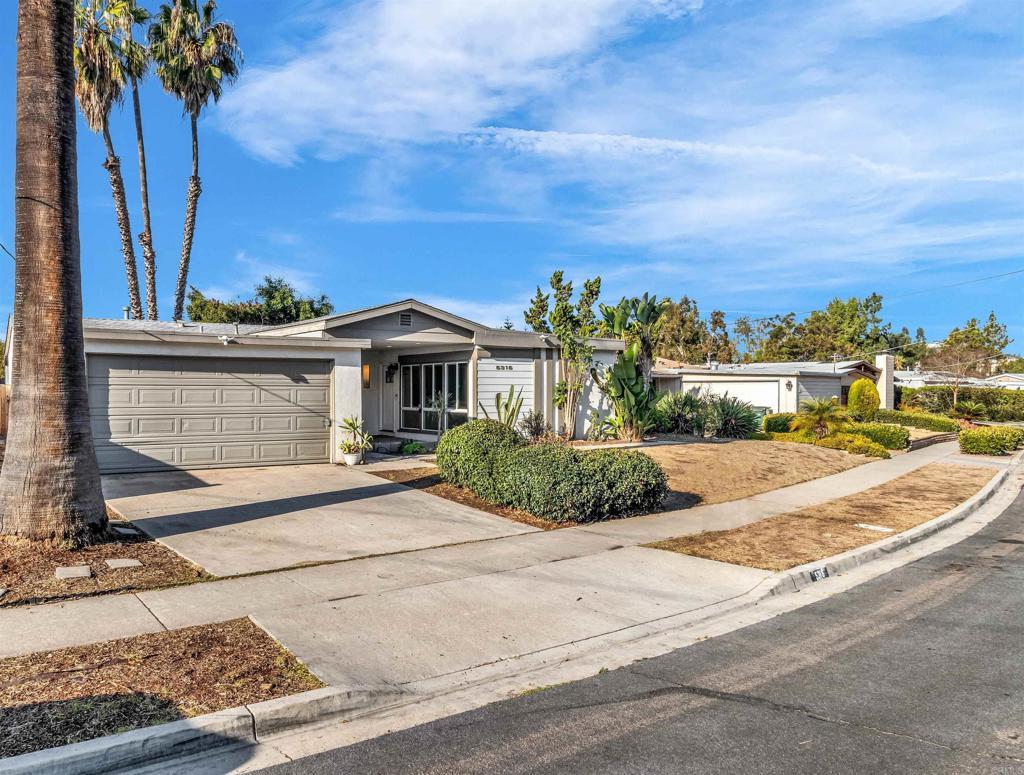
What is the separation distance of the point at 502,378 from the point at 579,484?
8839mm

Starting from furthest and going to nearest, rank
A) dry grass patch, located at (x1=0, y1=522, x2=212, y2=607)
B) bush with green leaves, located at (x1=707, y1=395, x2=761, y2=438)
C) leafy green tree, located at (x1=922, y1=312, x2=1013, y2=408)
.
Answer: leafy green tree, located at (x1=922, y1=312, x2=1013, y2=408) → bush with green leaves, located at (x1=707, y1=395, x2=761, y2=438) → dry grass patch, located at (x1=0, y1=522, x2=212, y2=607)

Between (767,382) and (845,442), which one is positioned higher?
(767,382)

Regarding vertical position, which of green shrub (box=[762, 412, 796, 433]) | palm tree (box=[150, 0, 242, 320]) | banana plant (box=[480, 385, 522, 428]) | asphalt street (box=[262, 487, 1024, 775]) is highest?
palm tree (box=[150, 0, 242, 320])

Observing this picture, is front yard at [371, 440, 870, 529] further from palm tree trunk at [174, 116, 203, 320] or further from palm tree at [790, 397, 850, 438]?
palm tree trunk at [174, 116, 203, 320]

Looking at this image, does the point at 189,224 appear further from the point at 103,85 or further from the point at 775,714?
the point at 775,714

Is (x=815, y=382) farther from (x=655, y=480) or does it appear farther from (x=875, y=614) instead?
(x=875, y=614)

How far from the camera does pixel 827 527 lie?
10859 millimetres

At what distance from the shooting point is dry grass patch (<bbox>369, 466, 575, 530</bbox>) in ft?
35.1

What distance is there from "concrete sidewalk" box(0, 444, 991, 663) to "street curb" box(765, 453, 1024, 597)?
35 centimetres

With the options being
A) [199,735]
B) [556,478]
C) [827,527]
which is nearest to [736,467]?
[827,527]

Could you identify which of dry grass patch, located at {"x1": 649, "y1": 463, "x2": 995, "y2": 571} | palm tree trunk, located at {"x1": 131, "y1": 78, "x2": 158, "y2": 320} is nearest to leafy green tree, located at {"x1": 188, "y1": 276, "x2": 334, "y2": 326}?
palm tree trunk, located at {"x1": 131, "y1": 78, "x2": 158, "y2": 320}

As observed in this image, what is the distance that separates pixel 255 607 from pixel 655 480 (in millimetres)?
6740

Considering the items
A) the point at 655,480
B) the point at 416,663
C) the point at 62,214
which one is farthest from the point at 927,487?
the point at 62,214

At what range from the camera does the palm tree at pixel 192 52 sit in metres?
27.1
